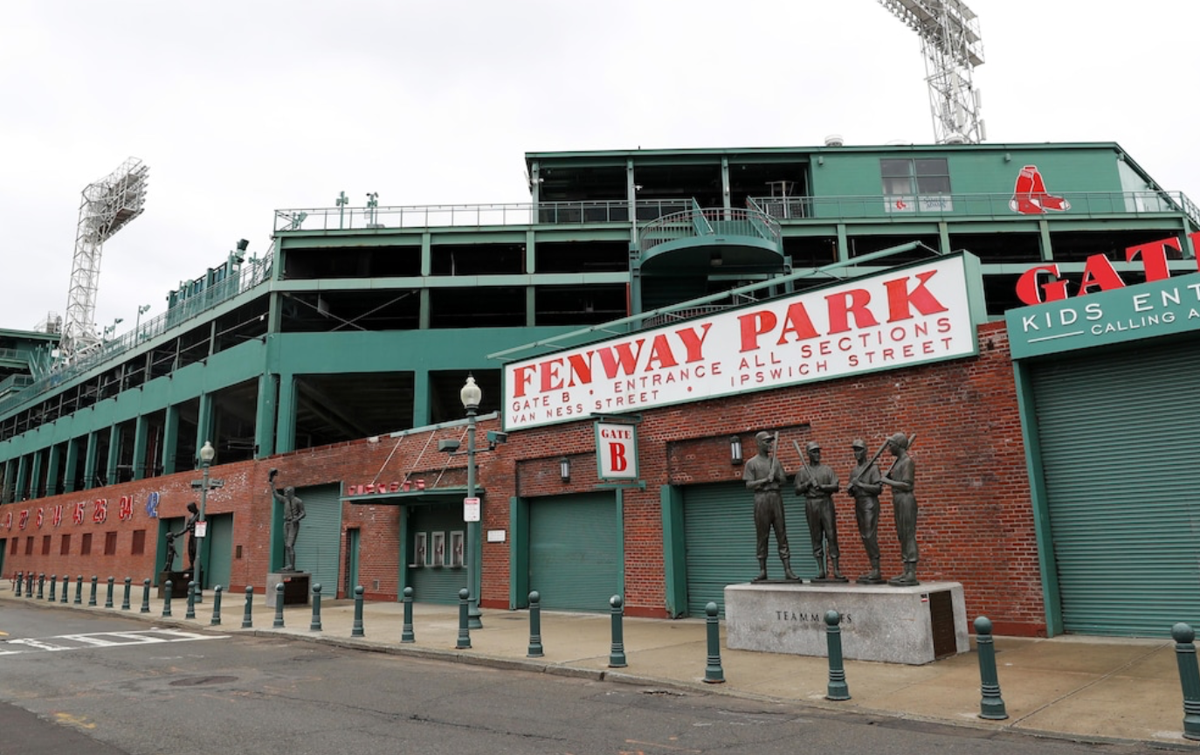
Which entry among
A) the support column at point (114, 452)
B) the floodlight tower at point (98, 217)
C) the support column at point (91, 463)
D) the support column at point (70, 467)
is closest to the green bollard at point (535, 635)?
the support column at point (114, 452)

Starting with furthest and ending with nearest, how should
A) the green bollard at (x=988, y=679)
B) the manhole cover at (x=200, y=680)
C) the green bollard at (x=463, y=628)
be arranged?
1. the green bollard at (x=463, y=628)
2. the manhole cover at (x=200, y=680)
3. the green bollard at (x=988, y=679)

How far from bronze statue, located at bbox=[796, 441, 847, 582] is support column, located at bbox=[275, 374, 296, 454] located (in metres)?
22.6

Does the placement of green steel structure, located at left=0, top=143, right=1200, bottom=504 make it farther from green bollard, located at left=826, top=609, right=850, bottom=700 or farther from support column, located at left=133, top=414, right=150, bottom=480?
green bollard, located at left=826, top=609, right=850, bottom=700

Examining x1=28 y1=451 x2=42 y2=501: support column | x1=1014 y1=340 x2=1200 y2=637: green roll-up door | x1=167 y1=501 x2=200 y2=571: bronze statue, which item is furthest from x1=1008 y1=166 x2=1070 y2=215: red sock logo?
x1=28 y1=451 x2=42 y2=501: support column

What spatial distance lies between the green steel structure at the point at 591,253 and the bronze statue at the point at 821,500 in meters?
13.6

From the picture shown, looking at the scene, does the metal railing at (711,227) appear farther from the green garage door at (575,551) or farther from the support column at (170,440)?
the support column at (170,440)

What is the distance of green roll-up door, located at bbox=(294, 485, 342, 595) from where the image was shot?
24.9 metres

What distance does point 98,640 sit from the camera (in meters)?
15.4

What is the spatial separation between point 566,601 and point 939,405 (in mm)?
9506

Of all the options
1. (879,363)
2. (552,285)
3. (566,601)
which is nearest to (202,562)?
(552,285)

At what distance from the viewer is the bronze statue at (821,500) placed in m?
11.5

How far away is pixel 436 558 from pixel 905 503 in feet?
46.2

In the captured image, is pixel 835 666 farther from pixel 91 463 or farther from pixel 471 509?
pixel 91 463

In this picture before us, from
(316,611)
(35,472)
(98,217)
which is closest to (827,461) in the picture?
(316,611)
